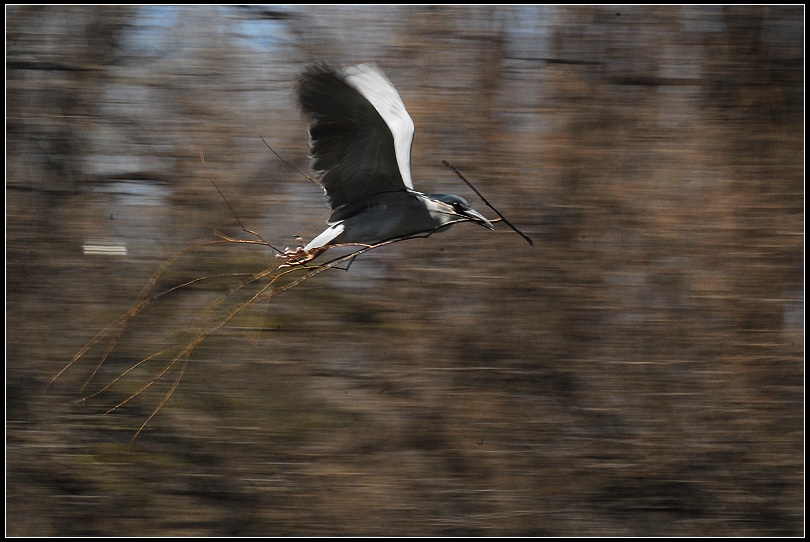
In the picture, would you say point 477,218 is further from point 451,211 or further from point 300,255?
point 300,255

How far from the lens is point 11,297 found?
313cm

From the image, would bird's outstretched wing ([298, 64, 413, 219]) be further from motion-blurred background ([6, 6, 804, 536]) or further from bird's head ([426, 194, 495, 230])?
motion-blurred background ([6, 6, 804, 536])

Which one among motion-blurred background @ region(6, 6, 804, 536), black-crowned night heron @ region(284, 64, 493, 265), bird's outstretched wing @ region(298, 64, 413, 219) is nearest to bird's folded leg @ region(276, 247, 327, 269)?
black-crowned night heron @ region(284, 64, 493, 265)

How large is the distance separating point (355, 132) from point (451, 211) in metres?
0.36

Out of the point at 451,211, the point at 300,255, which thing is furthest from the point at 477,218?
the point at 300,255

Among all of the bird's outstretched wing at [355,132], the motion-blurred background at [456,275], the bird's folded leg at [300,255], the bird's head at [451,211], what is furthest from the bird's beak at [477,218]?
the motion-blurred background at [456,275]

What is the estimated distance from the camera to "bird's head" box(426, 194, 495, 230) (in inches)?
53.8

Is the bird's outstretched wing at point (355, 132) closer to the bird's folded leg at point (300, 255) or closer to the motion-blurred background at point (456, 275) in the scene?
the bird's folded leg at point (300, 255)

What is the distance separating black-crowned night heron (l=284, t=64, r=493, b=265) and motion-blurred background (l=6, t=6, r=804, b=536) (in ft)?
3.86

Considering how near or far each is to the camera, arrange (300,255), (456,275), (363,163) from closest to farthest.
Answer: (300,255) < (363,163) < (456,275)

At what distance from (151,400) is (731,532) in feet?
8.52

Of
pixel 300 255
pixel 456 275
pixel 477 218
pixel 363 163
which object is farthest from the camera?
pixel 456 275

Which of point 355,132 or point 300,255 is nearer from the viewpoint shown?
point 300,255

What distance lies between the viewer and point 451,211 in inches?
54.9
